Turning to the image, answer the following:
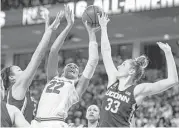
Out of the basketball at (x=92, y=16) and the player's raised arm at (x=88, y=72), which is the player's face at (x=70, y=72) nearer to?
the player's raised arm at (x=88, y=72)

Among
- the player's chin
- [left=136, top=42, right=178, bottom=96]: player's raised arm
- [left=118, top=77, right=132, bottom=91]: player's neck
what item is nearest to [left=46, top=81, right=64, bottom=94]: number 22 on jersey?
the player's chin

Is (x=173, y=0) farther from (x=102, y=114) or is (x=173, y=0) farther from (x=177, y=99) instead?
(x=102, y=114)

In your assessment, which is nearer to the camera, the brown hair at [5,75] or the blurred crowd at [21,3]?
the brown hair at [5,75]

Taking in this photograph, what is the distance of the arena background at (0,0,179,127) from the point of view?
43.3 feet

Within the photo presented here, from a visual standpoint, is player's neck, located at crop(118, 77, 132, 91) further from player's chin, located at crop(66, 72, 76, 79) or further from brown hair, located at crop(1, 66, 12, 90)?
brown hair, located at crop(1, 66, 12, 90)

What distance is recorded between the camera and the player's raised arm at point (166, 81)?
395cm

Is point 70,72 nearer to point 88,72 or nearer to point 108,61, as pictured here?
point 88,72

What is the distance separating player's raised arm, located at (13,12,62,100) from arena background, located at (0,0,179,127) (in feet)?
27.2

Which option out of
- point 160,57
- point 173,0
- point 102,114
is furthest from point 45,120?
point 160,57

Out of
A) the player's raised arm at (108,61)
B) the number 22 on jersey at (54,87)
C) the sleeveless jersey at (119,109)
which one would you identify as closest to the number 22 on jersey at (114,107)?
the sleeveless jersey at (119,109)

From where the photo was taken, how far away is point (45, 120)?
4273 millimetres

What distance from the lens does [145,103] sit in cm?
1419

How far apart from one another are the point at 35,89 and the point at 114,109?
46.9ft

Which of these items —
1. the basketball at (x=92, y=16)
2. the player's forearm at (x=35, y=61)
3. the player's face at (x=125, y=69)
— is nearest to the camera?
the player's forearm at (x=35, y=61)
